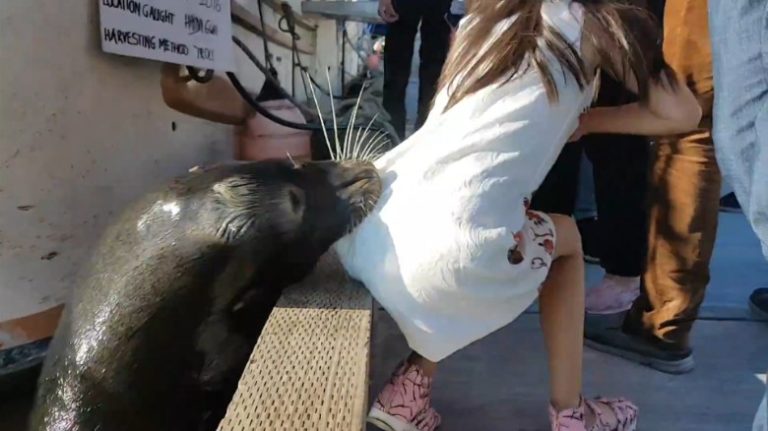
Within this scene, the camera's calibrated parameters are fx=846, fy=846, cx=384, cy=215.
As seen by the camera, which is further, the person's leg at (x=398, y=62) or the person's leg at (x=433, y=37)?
the person's leg at (x=398, y=62)

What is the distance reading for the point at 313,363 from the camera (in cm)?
173

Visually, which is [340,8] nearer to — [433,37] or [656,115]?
[433,37]

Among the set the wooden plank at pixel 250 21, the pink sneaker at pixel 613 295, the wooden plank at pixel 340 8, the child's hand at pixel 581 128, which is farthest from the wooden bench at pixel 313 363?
the wooden plank at pixel 340 8

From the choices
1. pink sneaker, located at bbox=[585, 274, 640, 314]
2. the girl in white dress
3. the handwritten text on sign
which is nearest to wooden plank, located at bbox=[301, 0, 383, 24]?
the handwritten text on sign

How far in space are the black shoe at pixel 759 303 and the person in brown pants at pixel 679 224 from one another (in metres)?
0.59

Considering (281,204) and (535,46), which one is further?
(535,46)

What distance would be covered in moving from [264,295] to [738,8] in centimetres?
95

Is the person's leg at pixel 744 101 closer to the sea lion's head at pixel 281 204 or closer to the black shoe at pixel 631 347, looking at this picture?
the sea lion's head at pixel 281 204

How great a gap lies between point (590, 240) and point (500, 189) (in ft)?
6.30

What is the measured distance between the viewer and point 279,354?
69.5 inches

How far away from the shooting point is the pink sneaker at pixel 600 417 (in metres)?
2.01

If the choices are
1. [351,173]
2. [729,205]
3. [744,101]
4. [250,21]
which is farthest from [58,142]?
[729,205]

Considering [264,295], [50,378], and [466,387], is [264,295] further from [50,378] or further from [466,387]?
[466,387]

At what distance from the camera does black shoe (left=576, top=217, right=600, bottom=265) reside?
3.51m
